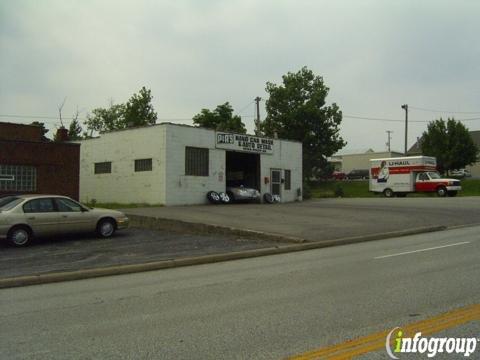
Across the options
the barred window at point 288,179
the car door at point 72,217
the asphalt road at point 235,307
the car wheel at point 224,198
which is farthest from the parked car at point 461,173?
the asphalt road at point 235,307

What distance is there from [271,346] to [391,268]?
5.28 m

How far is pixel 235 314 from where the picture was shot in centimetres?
682

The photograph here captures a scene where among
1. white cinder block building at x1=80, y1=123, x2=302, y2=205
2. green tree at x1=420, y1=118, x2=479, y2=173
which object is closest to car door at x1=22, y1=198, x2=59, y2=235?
white cinder block building at x1=80, y1=123, x2=302, y2=205

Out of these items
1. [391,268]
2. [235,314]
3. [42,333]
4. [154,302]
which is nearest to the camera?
[42,333]

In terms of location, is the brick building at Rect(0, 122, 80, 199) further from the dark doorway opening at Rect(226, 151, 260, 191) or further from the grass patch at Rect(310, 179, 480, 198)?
the grass patch at Rect(310, 179, 480, 198)

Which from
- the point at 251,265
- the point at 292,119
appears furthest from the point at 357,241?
the point at 292,119

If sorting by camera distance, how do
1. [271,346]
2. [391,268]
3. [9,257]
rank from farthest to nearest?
[9,257], [391,268], [271,346]

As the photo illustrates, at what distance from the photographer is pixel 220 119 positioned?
56.9 meters

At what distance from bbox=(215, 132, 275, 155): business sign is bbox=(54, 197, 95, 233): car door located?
14064 mm

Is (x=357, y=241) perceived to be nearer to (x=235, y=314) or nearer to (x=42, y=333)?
(x=235, y=314)

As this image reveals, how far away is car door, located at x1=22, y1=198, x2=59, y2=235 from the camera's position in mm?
15328

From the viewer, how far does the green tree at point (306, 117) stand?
6016cm

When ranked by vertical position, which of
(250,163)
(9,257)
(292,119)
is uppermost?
(292,119)

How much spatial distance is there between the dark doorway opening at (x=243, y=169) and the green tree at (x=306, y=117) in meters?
26.5
